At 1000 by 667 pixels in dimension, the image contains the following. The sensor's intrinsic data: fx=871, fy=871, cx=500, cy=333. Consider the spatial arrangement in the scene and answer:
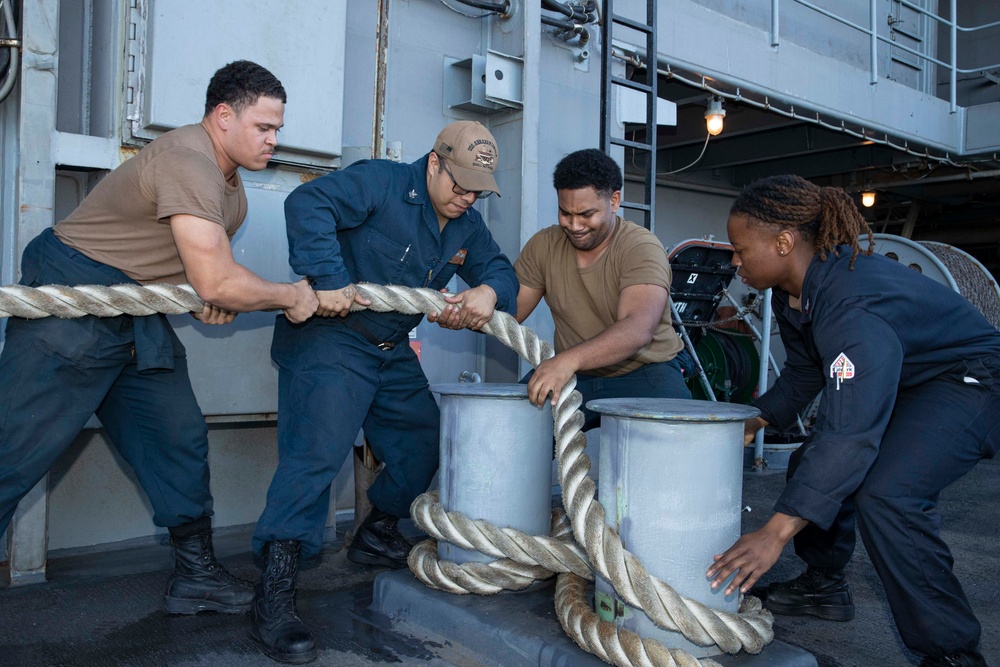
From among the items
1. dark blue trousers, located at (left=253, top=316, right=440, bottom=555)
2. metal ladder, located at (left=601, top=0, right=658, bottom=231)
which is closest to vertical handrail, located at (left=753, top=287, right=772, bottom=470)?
metal ladder, located at (left=601, top=0, right=658, bottom=231)

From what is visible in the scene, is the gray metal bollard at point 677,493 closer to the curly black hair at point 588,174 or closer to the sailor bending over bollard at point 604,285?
the sailor bending over bollard at point 604,285

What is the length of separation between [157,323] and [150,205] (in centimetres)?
42

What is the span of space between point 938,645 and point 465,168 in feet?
7.04

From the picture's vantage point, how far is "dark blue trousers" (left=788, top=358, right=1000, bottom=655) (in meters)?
2.53

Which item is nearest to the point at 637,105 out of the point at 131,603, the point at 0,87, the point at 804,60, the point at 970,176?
the point at 804,60

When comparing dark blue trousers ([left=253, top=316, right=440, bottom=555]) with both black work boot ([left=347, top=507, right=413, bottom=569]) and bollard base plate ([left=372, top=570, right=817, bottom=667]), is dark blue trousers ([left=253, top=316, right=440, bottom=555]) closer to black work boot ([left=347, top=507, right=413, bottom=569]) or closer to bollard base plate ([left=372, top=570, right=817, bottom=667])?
black work boot ([left=347, top=507, right=413, bottom=569])

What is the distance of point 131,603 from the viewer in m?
3.12

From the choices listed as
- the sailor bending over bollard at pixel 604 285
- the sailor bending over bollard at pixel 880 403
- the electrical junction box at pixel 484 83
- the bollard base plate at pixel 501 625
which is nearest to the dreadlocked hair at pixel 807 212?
the sailor bending over bollard at pixel 880 403

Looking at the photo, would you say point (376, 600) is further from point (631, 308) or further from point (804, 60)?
point (804, 60)

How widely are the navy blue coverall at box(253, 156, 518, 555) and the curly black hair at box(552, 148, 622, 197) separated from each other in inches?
15.3

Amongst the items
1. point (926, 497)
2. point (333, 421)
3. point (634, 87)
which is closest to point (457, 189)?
point (333, 421)

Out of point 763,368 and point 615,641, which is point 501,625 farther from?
point 763,368

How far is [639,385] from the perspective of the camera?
3.65m

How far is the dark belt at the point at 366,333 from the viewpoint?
124 inches
